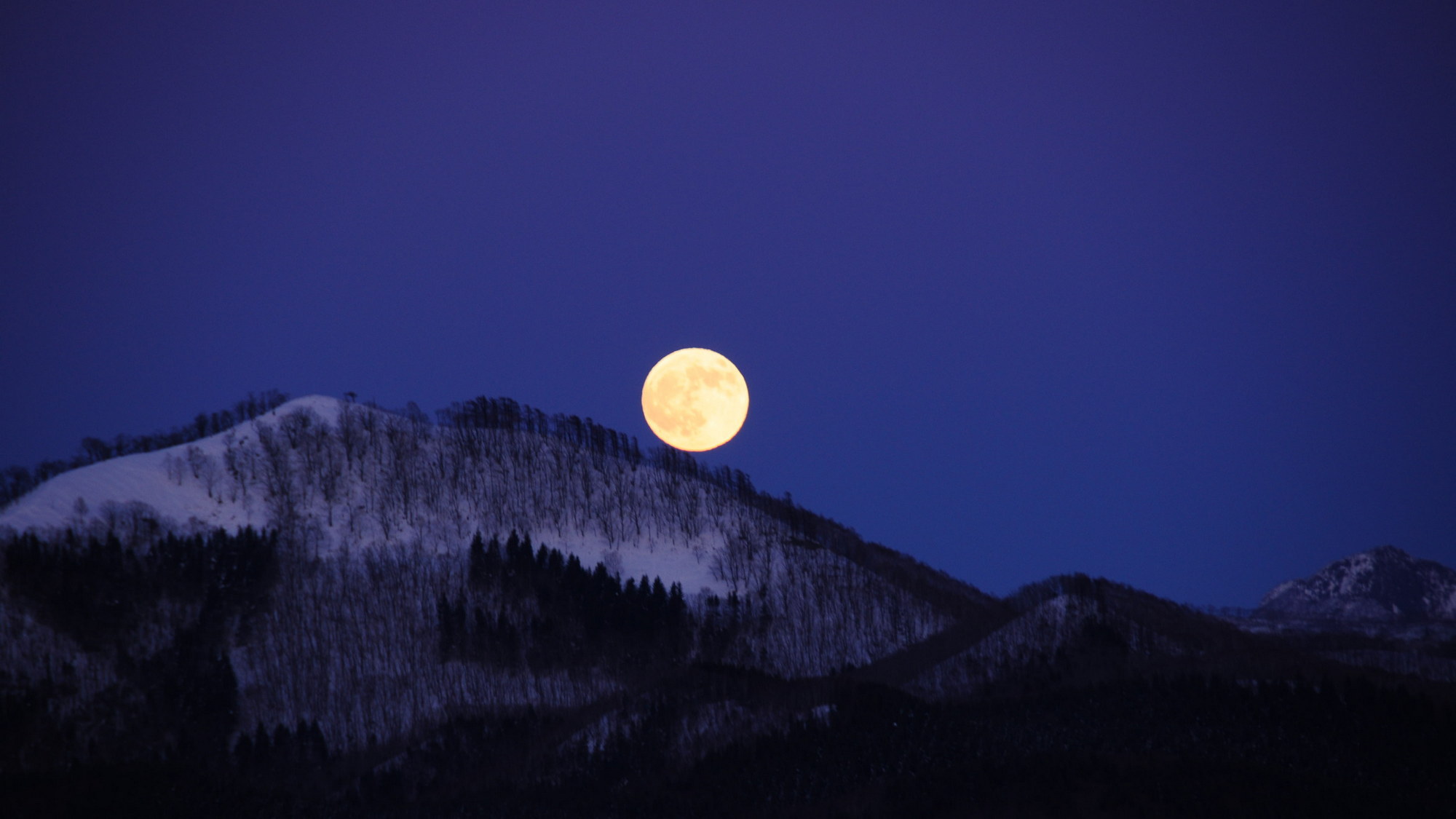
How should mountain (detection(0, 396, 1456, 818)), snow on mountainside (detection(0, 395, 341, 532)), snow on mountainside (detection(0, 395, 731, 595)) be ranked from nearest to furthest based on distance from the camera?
mountain (detection(0, 396, 1456, 818)) → snow on mountainside (detection(0, 395, 341, 532)) → snow on mountainside (detection(0, 395, 731, 595))

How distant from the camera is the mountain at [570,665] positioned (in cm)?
9588

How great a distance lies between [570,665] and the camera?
148375 mm

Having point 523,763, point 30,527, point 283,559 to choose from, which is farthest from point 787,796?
point 30,527

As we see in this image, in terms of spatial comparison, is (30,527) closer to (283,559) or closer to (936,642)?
(283,559)

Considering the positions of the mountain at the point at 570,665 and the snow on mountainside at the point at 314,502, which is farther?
the snow on mountainside at the point at 314,502

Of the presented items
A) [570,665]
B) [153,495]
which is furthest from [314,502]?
[570,665]

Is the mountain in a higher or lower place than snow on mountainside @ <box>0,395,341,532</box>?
lower

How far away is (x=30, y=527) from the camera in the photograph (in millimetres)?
139250

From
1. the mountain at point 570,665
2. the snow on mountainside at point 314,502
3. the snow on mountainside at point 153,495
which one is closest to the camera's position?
the mountain at point 570,665

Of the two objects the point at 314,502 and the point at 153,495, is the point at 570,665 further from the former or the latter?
the point at 153,495

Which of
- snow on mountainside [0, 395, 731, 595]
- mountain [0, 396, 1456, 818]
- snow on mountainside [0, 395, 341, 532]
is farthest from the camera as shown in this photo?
snow on mountainside [0, 395, 731, 595]

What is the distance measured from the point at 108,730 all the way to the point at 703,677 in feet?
225

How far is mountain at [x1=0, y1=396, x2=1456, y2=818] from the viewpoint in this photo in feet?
315

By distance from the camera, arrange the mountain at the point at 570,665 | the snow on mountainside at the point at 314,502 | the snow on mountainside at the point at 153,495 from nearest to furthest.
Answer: the mountain at the point at 570,665 < the snow on mountainside at the point at 153,495 < the snow on mountainside at the point at 314,502
